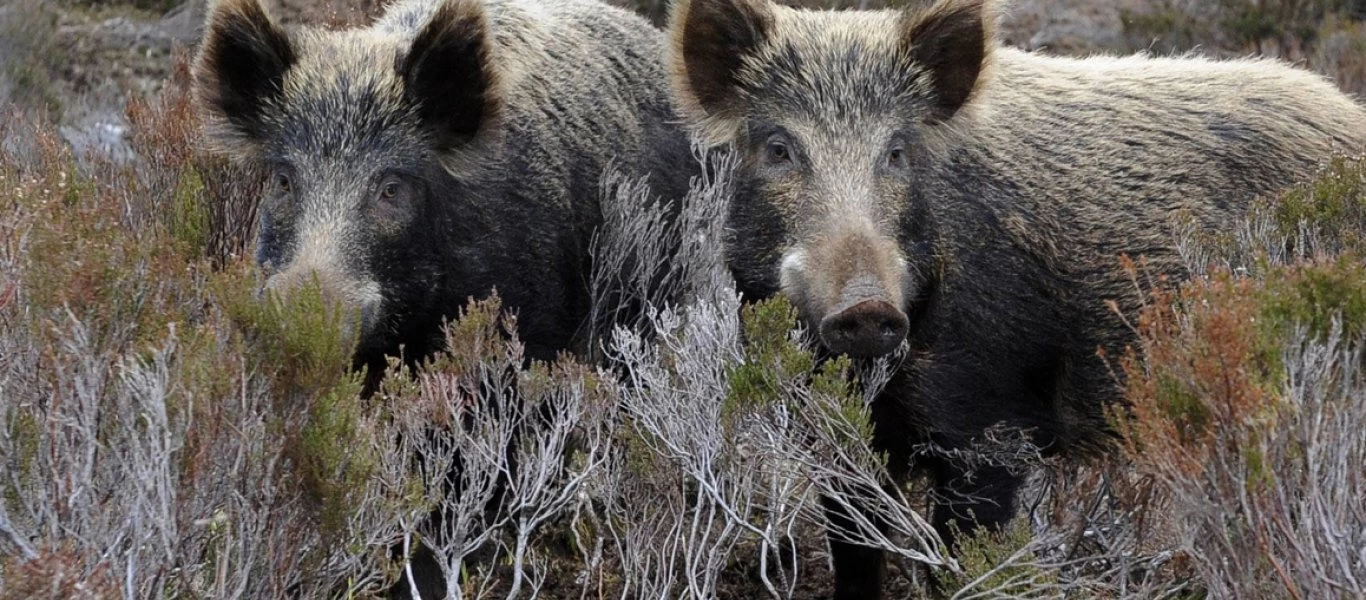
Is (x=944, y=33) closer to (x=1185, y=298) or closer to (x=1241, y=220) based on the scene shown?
(x=1241, y=220)

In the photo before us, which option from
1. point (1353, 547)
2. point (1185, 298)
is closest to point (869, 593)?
point (1185, 298)

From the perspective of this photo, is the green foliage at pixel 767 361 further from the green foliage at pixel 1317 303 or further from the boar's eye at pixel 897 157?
the green foliage at pixel 1317 303

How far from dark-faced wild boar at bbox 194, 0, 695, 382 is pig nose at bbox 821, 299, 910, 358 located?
1566 mm

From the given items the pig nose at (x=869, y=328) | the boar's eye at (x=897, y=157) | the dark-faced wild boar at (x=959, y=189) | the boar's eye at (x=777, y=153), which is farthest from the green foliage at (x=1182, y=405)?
the boar's eye at (x=777, y=153)

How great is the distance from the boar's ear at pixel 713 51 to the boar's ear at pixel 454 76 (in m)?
0.64

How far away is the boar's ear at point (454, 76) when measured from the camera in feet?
17.4

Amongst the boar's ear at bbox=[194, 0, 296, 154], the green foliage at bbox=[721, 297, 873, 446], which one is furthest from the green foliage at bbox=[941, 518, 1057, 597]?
the boar's ear at bbox=[194, 0, 296, 154]

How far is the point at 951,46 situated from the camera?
5.12 metres

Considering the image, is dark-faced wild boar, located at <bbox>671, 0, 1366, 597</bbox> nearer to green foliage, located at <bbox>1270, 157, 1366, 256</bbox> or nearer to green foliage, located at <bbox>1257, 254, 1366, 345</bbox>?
green foliage, located at <bbox>1270, 157, 1366, 256</bbox>

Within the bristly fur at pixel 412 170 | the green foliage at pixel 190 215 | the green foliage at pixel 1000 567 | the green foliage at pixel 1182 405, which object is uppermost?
the green foliage at pixel 1182 405

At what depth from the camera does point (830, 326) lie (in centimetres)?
409

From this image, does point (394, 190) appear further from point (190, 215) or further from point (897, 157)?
point (897, 157)

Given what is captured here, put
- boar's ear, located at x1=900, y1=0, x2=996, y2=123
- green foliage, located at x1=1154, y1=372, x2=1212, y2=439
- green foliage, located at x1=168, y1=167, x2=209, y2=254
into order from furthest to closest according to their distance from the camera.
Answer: green foliage, located at x1=168, y1=167, x2=209, y2=254, boar's ear, located at x1=900, y1=0, x2=996, y2=123, green foliage, located at x1=1154, y1=372, x2=1212, y2=439

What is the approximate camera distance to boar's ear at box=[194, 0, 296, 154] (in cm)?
527
